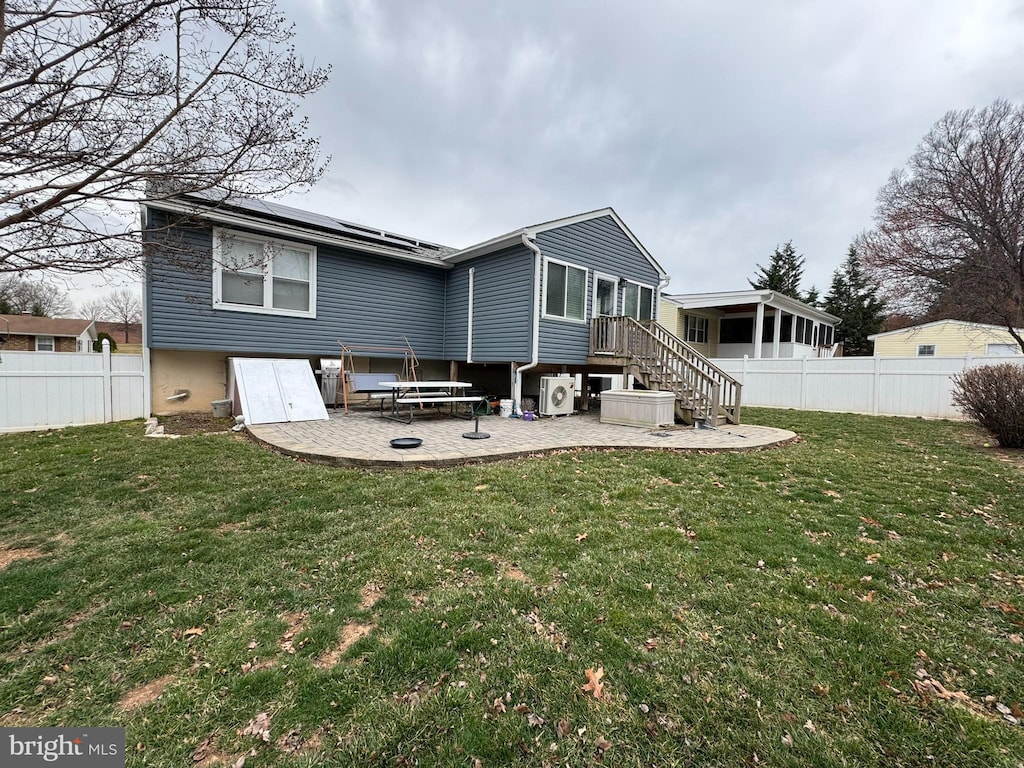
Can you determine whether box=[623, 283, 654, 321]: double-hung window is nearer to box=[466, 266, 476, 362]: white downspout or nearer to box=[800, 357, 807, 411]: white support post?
box=[466, 266, 476, 362]: white downspout

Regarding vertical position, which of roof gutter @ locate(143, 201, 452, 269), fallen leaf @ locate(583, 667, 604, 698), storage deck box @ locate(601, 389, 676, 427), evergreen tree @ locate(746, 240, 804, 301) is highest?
evergreen tree @ locate(746, 240, 804, 301)

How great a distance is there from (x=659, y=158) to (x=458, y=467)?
1243 cm

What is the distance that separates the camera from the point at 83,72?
10.5 feet

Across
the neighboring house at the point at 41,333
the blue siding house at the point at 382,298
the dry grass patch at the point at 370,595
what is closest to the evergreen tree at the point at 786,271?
the blue siding house at the point at 382,298

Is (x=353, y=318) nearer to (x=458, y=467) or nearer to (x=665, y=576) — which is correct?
(x=458, y=467)

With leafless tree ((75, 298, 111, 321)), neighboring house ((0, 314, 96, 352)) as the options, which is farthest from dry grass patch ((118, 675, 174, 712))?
leafless tree ((75, 298, 111, 321))

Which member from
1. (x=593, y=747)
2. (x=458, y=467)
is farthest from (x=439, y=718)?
(x=458, y=467)

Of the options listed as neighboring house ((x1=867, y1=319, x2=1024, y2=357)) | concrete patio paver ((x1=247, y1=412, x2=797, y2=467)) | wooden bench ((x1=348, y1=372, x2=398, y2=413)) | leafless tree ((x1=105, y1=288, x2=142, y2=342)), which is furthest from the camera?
leafless tree ((x1=105, y1=288, x2=142, y2=342))

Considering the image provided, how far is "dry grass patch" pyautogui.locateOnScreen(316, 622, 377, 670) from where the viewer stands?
2055 mm

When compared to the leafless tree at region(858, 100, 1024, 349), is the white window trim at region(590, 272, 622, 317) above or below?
below

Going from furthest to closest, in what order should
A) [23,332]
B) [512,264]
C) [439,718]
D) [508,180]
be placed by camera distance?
1. [23,332]
2. [508,180]
3. [512,264]
4. [439,718]

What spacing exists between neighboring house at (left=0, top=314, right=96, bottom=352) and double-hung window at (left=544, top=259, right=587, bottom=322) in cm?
2980

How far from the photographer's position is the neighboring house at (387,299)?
28.5 feet

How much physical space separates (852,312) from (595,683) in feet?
124
